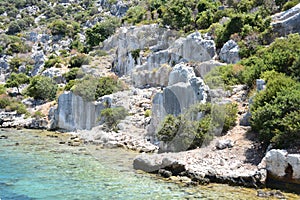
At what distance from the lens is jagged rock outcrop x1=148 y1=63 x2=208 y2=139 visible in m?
25.3

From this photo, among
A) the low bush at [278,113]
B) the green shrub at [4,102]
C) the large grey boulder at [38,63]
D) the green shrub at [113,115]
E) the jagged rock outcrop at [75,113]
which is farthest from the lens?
the large grey boulder at [38,63]

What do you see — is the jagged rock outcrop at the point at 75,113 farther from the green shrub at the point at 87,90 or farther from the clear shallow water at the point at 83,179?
the clear shallow water at the point at 83,179

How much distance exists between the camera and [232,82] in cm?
2872

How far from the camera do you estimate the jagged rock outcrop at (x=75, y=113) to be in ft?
115

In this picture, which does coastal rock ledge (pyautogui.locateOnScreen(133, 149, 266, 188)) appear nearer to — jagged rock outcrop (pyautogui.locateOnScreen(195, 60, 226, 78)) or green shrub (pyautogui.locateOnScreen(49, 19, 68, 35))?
jagged rock outcrop (pyautogui.locateOnScreen(195, 60, 226, 78))

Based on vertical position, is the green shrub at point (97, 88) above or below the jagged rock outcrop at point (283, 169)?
above

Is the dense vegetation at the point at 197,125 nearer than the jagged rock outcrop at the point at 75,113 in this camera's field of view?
Yes

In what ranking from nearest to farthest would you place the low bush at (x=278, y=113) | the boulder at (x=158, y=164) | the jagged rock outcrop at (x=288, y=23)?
1. the low bush at (x=278, y=113)
2. the boulder at (x=158, y=164)
3. the jagged rock outcrop at (x=288, y=23)

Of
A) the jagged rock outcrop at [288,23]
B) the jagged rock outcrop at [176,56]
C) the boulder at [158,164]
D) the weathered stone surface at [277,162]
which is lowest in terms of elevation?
the boulder at [158,164]

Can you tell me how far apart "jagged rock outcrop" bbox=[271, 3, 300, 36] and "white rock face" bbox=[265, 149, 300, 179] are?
67.0 ft

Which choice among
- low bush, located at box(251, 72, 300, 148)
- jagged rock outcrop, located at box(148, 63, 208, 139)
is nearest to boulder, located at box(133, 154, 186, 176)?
low bush, located at box(251, 72, 300, 148)

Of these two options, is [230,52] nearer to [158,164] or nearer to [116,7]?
[158,164]

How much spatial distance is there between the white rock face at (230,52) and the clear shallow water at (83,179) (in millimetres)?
14862

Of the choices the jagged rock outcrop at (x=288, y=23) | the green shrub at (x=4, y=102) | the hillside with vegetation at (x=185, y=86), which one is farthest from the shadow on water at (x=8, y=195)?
the green shrub at (x=4, y=102)
